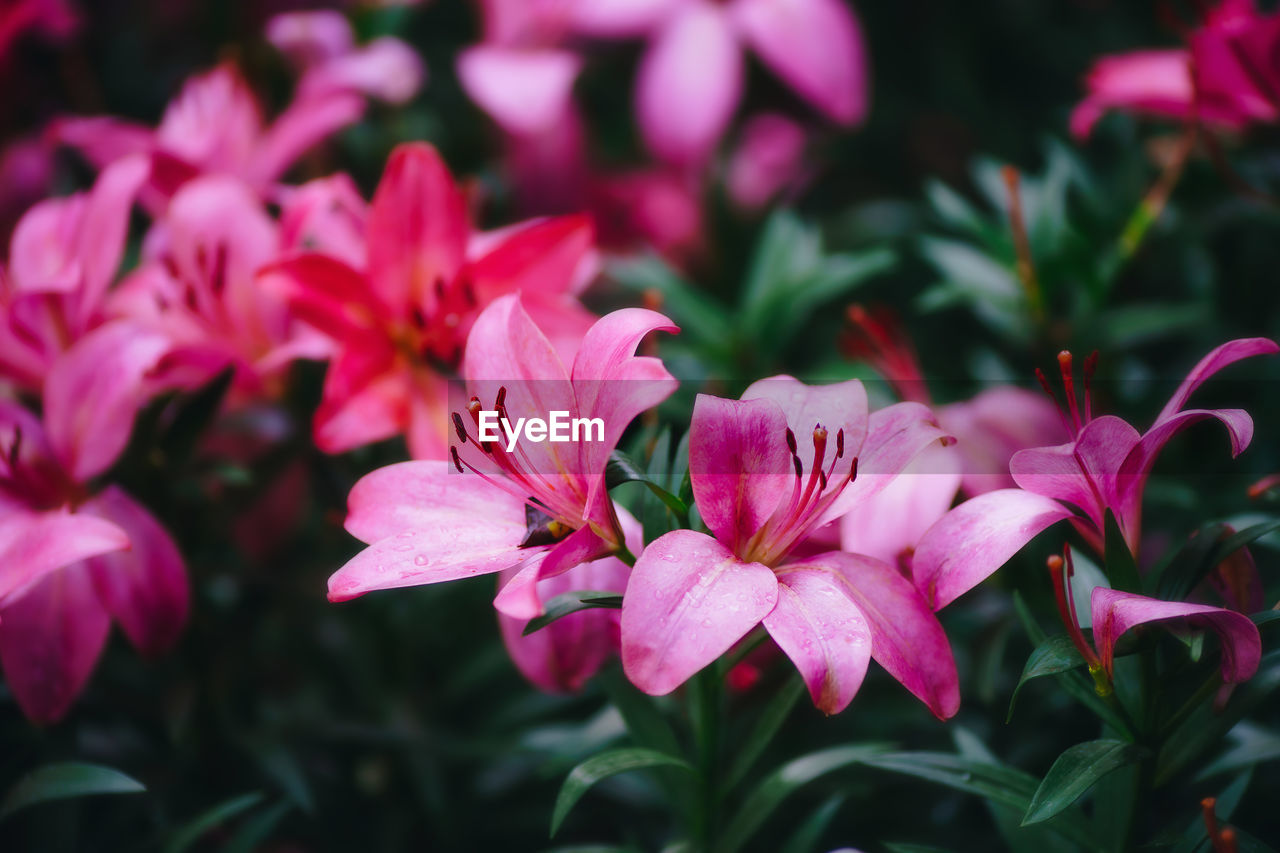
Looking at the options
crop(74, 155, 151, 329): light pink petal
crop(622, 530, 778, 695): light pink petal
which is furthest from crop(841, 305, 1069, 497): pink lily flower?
crop(74, 155, 151, 329): light pink petal

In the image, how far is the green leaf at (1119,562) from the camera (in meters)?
0.44

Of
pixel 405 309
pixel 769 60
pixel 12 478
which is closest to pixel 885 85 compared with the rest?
pixel 769 60

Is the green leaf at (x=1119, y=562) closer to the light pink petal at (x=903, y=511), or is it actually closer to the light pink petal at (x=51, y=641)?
the light pink petal at (x=903, y=511)

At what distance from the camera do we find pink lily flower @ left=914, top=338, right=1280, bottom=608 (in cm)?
43

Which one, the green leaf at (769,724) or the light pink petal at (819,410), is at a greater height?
the light pink petal at (819,410)

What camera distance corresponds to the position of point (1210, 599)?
0.51 meters

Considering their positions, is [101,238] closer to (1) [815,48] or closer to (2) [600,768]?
(2) [600,768]

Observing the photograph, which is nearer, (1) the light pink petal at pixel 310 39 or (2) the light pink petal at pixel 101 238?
(2) the light pink petal at pixel 101 238

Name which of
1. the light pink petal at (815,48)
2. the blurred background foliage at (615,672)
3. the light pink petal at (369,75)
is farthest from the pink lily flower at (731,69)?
the light pink petal at (369,75)

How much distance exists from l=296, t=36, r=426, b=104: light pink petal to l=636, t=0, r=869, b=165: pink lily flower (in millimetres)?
229

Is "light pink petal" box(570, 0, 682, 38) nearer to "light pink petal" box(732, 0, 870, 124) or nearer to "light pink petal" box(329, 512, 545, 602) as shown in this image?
"light pink petal" box(732, 0, 870, 124)

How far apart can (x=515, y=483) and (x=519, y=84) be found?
0.55 meters

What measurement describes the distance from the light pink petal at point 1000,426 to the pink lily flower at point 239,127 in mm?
546

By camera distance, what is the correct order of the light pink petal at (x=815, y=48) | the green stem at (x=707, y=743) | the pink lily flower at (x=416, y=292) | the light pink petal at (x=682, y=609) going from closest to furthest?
the light pink petal at (x=682, y=609) → the green stem at (x=707, y=743) → the pink lily flower at (x=416, y=292) → the light pink petal at (x=815, y=48)
